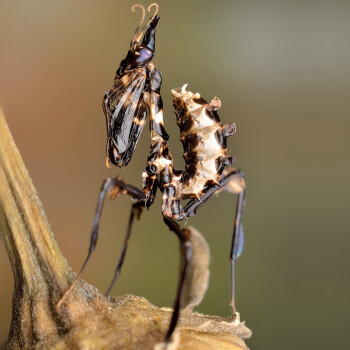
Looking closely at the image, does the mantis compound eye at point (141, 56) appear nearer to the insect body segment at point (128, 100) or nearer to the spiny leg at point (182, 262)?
the insect body segment at point (128, 100)

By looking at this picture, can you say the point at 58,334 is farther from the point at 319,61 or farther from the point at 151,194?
the point at 319,61

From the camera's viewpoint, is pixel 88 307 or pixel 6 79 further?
pixel 6 79

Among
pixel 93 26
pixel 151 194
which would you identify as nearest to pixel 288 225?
pixel 93 26

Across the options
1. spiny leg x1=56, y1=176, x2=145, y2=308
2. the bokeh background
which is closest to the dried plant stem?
spiny leg x1=56, y1=176, x2=145, y2=308

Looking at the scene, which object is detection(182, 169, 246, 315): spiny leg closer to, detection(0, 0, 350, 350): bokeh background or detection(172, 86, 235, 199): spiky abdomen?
detection(172, 86, 235, 199): spiky abdomen

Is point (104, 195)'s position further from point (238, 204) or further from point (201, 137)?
point (238, 204)

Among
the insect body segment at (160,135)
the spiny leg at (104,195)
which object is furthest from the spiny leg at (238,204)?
the spiny leg at (104,195)
